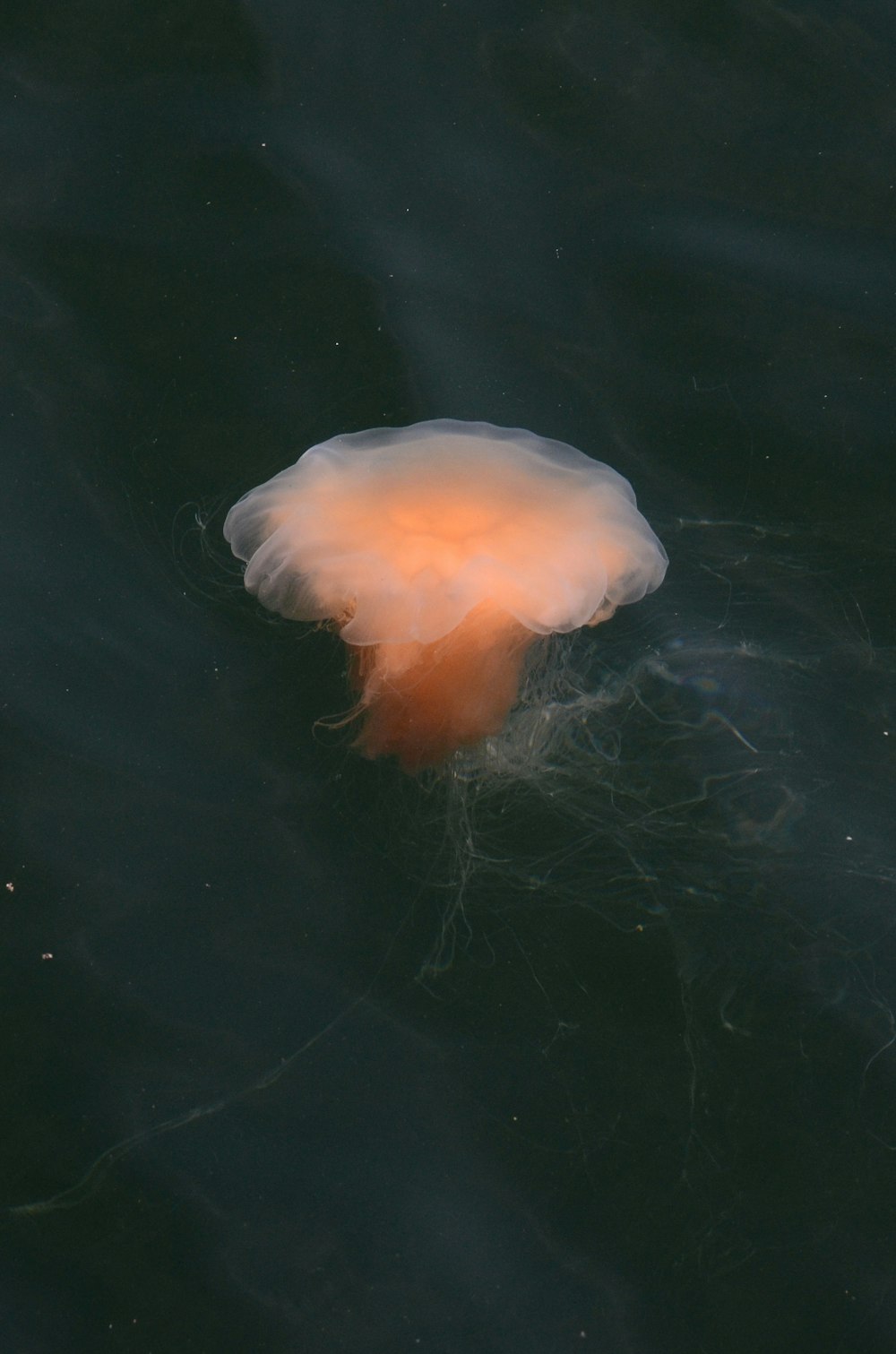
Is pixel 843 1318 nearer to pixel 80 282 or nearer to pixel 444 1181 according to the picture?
pixel 444 1181

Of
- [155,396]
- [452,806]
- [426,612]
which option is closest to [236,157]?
[155,396]

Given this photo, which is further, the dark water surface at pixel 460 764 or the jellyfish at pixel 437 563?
the jellyfish at pixel 437 563

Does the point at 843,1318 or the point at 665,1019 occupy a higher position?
the point at 665,1019

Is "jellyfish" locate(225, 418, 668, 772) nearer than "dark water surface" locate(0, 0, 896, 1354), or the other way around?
"dark water surface" locate(0, 0, 896, 1354)

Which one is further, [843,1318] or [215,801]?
[215,801]
